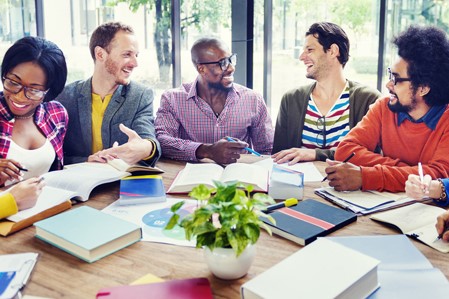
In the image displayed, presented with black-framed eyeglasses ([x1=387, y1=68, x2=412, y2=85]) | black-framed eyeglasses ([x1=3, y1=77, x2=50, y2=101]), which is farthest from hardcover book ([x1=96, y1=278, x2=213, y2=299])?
black-framed eyeglasses ([x1=387, y1=68, x2=412, y2=85])

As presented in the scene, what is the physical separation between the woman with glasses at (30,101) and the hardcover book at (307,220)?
40.4 inches

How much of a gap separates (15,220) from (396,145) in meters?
1.40

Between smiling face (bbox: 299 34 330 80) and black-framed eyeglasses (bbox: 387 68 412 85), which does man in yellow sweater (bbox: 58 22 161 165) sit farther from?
black-framed eyeglasses (bbox: 387 68 412 85)

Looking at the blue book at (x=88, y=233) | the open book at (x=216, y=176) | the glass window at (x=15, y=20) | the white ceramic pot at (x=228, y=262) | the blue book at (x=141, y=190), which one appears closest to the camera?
the white ceramic pot at (x=228, y=262)

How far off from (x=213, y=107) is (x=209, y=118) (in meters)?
0.08

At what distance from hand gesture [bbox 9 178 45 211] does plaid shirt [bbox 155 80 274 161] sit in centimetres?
101

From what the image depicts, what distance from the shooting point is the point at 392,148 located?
6.18ft

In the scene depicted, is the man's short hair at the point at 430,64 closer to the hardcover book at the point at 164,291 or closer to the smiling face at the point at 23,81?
the hardcover book at the point at 164,291

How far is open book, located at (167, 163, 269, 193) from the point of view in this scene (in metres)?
1.56

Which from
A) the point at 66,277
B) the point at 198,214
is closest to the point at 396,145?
the point at 198,214

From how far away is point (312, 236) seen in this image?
1.20 metres

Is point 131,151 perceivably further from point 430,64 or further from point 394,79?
point 430,64

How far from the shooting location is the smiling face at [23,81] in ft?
5.95

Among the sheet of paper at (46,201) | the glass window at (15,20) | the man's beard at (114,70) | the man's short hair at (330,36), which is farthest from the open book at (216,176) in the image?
the glass window at (15,20)
